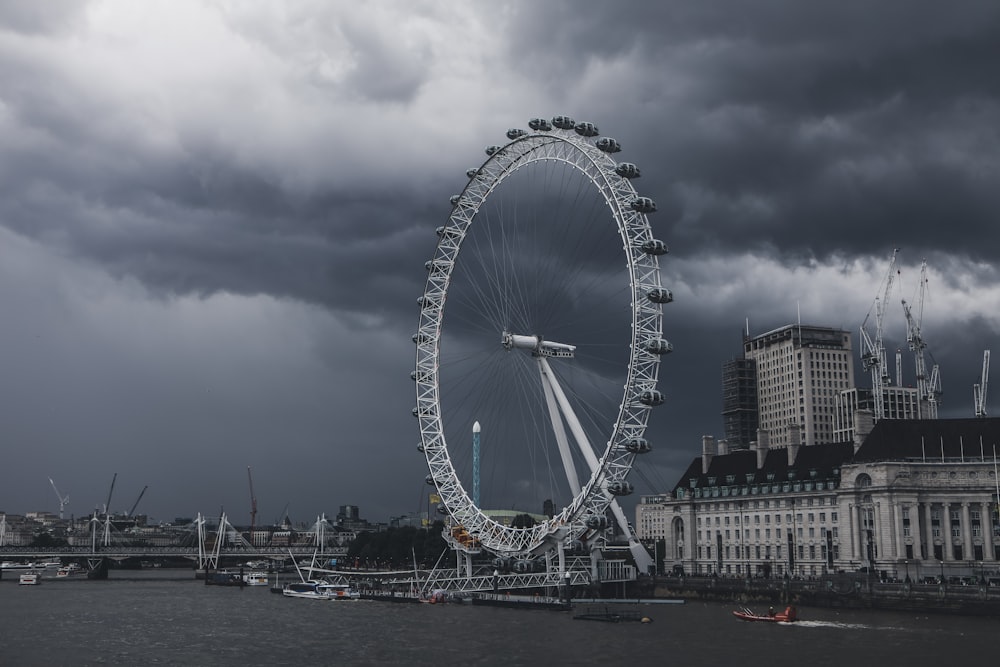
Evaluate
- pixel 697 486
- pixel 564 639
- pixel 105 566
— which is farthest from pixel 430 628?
pixel 105 566

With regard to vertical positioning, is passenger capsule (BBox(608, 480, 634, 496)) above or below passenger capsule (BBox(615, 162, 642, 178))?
below

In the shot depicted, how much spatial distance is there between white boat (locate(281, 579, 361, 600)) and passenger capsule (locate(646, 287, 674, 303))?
168 feet

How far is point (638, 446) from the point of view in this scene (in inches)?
3263

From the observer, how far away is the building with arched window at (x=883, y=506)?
106812 millimetres

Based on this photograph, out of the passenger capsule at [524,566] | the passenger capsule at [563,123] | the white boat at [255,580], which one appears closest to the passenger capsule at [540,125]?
the passenger capsule at [563,123]

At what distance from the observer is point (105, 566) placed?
194 m

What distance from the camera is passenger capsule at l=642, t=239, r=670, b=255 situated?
8362 centimetres

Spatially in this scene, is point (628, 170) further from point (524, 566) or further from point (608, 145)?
point (524, 566)

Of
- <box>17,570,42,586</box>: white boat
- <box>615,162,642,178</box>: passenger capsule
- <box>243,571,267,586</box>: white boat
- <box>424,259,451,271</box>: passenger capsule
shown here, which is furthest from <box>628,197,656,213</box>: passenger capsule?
<box>17,570,42,586</box>: white boat

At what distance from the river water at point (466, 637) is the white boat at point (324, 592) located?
1348 centimetres

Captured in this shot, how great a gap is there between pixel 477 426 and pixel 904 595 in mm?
97916

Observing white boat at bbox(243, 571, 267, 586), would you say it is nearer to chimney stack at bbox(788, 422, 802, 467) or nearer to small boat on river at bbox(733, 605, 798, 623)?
chimney stack at bbox(788, 422, 802, 467)

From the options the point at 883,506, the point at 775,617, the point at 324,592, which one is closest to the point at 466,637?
the point at 775,617

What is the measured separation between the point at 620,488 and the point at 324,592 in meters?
45.1
